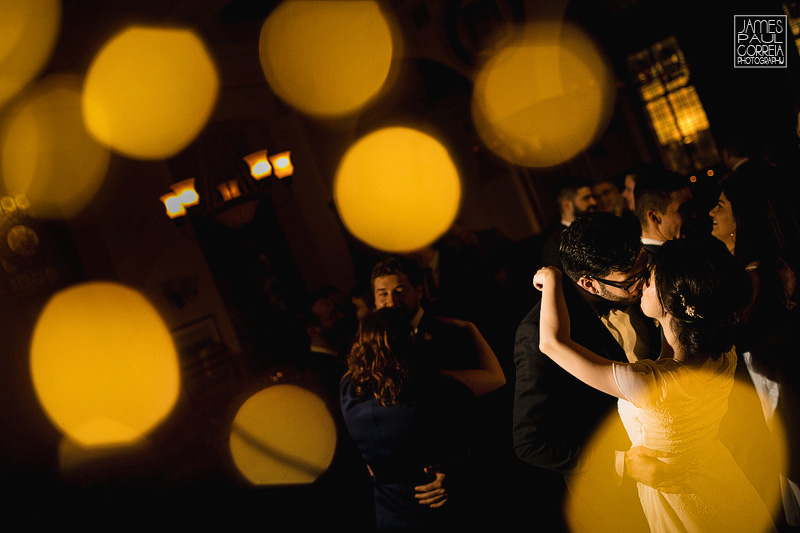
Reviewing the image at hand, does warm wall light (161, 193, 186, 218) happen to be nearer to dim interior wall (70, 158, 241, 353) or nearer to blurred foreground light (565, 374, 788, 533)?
dim interior wall (70, 158, 241, 353)

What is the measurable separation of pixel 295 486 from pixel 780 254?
3.63 metres

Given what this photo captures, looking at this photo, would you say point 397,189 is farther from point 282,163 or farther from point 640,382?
point 640,382

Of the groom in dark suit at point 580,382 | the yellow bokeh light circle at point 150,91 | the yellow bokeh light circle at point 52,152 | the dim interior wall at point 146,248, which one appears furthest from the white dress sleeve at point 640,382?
the yellow bokeh light circle at point 150,91

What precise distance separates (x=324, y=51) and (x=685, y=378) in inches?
276

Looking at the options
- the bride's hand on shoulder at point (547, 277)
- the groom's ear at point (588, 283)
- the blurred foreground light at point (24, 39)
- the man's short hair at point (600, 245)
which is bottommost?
the groom's ear at point (588, 283)

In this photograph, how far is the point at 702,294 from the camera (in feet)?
4.18

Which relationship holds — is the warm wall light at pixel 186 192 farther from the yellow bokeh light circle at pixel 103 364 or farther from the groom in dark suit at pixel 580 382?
the groom in dark suit at pixel 580 382

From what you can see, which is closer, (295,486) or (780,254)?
(780,254)

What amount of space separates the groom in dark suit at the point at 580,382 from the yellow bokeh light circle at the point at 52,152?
513 cm

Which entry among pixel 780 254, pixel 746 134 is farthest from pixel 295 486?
pixel 746 134

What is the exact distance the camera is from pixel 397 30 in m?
6.60

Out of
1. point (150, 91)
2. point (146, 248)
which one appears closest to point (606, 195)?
point (146, 248)

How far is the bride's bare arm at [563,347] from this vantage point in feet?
4.58

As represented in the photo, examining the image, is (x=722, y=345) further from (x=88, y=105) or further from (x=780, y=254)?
(x=88, y=105)
